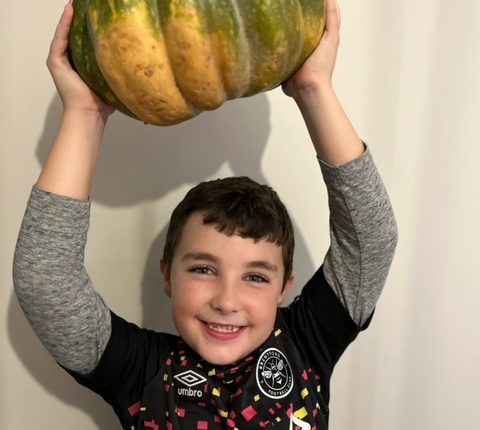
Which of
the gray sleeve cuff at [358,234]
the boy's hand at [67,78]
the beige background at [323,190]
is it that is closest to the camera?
the boy's hand at [67,78]

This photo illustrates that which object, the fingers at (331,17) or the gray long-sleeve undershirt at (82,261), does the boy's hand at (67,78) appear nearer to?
the gray long-sleeve undershirt at (82,261)

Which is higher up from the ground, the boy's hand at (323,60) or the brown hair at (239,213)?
the boy's hand at (323,60)

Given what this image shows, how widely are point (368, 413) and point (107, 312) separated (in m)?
0.73

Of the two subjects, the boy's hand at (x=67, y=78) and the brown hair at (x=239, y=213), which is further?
the brown hair at (x=239, y=213)

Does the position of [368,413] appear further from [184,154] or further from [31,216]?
[31,216]

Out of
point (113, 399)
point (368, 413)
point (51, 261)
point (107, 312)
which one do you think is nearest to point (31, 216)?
point (51, 261)

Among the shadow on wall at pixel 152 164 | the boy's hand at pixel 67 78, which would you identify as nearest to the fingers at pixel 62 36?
the boy's hand at pixel 67 78

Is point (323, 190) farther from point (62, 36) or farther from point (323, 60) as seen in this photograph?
point (62, 36)

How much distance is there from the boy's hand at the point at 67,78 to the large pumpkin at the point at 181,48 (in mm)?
40

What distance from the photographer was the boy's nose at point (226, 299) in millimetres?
929

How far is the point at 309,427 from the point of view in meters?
0.97

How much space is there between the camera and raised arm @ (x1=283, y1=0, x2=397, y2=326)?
2.78ft

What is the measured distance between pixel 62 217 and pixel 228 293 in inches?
11.2

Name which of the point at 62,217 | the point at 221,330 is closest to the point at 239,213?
the point at 221,330
